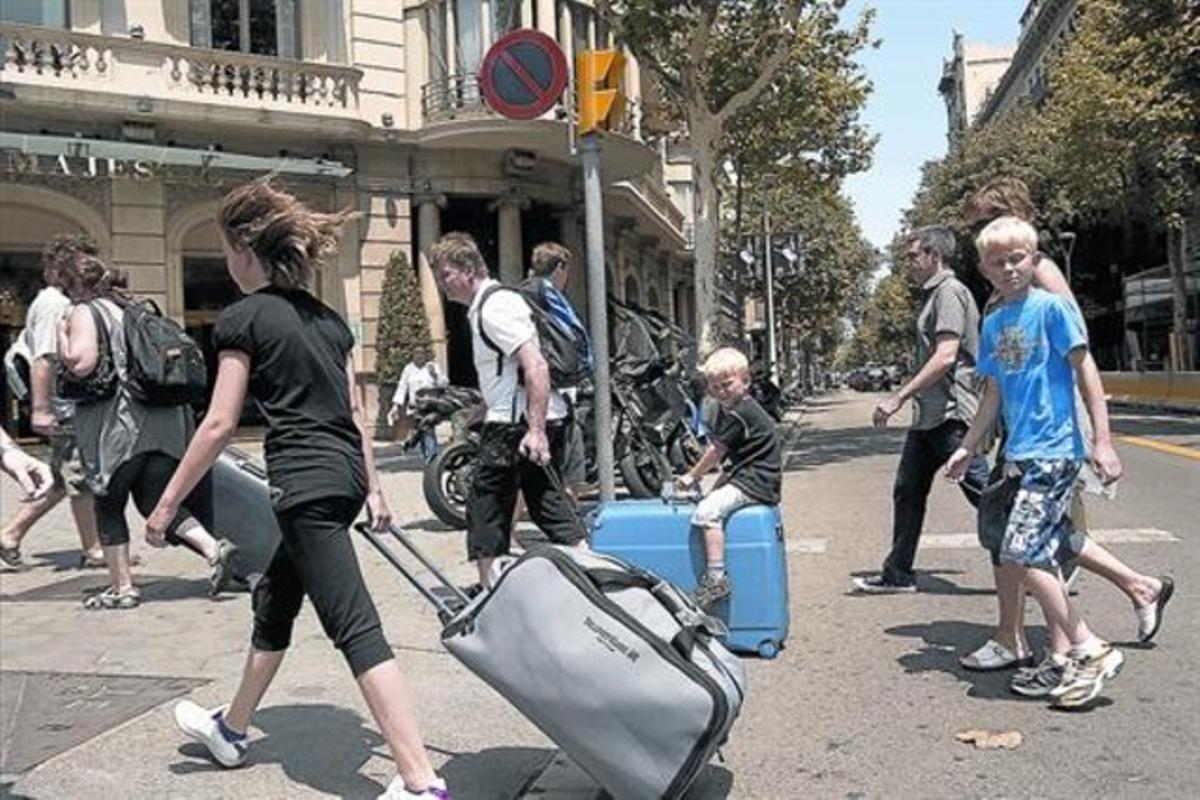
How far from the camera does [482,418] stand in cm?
616

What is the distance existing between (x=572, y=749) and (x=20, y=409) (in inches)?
725

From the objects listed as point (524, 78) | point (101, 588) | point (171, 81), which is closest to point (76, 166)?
point (171, 81)

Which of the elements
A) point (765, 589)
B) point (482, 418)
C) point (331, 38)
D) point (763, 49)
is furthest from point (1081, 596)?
point (331, 38)

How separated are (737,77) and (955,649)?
15956 millimetres

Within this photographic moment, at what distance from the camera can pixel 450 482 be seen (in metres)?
9.79

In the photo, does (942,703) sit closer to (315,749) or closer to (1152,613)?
(1152,613)

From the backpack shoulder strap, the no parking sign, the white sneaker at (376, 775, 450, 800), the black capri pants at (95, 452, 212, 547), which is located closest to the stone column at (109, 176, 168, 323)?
the no parking sign

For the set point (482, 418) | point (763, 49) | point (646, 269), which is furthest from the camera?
point (646, 269)

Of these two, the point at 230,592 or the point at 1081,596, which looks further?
the point at 230,592

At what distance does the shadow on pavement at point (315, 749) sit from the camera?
4.10m

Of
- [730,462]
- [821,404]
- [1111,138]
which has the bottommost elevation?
[821,404]

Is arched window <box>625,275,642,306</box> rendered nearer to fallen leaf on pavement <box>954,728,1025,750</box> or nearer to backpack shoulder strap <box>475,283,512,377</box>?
backpack shoulder strap <box>475,283,512,377</box>

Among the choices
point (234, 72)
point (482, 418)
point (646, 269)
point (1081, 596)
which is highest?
point (234, 72)

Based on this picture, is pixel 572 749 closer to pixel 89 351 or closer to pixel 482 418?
pixel 482 418
